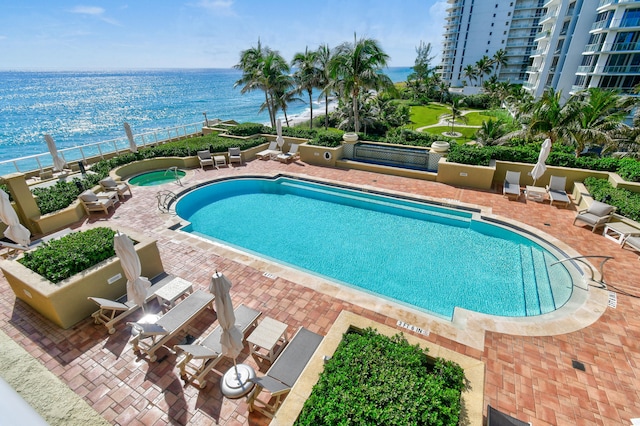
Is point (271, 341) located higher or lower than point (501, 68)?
lower

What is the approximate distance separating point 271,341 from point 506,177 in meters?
13.2

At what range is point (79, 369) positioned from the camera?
6.18 metres

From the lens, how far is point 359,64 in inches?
754

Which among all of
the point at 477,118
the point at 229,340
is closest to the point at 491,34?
the point at 477,118

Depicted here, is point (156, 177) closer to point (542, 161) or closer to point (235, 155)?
point (235, 155)

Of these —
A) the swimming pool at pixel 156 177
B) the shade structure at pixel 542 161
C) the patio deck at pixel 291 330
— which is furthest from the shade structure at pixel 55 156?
the shade structure at pixel 542 161

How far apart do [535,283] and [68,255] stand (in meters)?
12.6

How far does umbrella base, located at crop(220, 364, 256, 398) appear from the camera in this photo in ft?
18.5

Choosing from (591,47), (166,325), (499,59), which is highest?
(499,59)

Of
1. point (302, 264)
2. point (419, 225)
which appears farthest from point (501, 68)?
point (302, 264)

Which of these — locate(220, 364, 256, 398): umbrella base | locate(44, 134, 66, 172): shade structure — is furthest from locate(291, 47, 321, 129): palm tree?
locate(220, 364, 256, 398): umbrella base

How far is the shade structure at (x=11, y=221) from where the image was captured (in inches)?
325

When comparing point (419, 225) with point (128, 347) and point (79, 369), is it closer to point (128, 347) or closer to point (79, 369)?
point (128, 347)

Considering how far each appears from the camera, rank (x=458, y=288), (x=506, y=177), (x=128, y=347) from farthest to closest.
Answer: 1. (x=506, y=177)
2. (x=458, y=288)
3. (x=128, y=347)
